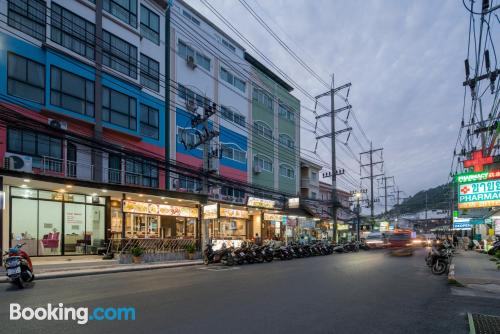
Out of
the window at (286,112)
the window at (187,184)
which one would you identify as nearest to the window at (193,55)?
the window at (187,184)

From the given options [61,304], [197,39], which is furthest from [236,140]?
[61,304]

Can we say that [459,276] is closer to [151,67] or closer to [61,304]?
[61,304]

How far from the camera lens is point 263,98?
4625 cm

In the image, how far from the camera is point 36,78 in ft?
72.3

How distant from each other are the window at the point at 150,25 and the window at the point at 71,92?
732 centimetres

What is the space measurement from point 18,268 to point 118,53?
17.5 metres

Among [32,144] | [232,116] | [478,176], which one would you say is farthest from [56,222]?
[478,176]

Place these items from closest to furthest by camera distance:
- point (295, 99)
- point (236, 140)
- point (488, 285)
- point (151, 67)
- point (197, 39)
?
point (488, 285)
point (151, 67)
point (197, 39)
point (236, 140)
point (295, 99)

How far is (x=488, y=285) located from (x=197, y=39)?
29770 mm

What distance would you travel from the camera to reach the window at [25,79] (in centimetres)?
2091

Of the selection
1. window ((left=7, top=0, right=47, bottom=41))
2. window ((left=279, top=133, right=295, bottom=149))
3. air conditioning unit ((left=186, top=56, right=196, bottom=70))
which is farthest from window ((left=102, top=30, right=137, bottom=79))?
window ((left=279, top=133, right=295, bottom=149))

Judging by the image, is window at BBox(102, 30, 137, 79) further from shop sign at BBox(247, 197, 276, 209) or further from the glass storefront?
shop sign at BBox(247, 197, 276, 209)

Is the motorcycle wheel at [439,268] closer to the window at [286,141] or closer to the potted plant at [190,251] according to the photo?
the potted plant at [190,251]

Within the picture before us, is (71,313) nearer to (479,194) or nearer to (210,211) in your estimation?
(210,211)
